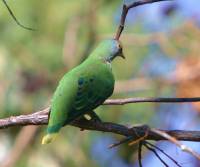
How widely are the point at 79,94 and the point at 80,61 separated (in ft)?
5.67

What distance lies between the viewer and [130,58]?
168 inches

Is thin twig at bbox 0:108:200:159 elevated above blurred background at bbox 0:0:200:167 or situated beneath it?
elevated above

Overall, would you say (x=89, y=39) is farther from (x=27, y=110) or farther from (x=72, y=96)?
(x=72, y=96)

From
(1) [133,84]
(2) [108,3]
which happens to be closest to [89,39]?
(1) [133,84]

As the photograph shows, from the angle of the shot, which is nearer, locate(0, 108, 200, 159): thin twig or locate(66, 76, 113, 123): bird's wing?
locate(0, 108, 200, 159): thin twig

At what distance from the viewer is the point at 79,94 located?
2.11 m

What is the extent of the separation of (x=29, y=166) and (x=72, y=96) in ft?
6.42

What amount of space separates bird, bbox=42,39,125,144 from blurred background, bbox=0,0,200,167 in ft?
4.35

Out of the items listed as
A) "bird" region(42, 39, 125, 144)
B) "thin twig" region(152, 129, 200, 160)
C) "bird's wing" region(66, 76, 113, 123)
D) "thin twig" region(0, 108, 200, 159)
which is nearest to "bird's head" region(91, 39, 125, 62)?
"bird" region(42, 39, 125, 144)

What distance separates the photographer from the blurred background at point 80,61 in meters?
3.84

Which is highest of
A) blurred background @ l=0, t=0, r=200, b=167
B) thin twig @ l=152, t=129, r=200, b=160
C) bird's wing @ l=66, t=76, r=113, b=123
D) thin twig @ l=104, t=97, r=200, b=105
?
thin twig @ l=152, t=129, r=200, b=160

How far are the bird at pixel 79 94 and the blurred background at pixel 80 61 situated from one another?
1.33 m

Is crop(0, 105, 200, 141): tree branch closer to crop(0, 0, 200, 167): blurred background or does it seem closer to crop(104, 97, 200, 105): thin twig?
crop(104, 97, 200, 105): thin twig

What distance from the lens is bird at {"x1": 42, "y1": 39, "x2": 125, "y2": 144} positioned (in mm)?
2029
